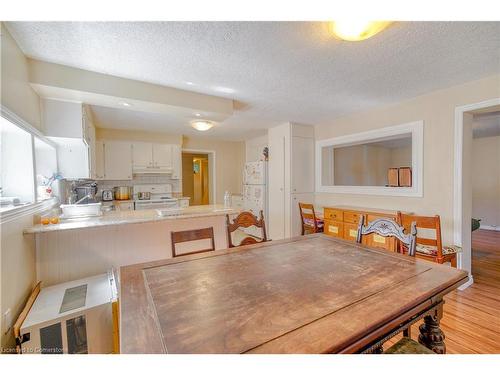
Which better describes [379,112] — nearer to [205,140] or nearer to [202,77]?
[202,77]

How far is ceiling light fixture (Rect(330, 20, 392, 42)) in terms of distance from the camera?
1410 millimetres

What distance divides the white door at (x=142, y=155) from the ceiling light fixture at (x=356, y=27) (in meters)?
4.20

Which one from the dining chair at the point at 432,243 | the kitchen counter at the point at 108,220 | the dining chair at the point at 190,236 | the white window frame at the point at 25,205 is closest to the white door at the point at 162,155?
the white window frame at the point at 25,205

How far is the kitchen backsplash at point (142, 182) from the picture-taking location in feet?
15.0

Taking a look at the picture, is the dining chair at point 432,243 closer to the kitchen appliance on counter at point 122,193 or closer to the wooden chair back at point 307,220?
the wooden chair back at point 307,220

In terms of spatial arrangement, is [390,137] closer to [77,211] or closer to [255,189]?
[255,189]

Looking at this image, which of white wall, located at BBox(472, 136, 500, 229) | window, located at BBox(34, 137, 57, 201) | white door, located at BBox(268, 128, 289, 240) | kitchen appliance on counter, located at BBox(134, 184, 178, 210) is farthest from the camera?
white wall, located at BBox(472, 136, 500, 229)

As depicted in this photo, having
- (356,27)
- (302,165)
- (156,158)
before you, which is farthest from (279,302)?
(156,158)

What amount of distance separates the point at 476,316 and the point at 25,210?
3.83 meters

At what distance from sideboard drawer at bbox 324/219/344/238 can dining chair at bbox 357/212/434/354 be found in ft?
5.78

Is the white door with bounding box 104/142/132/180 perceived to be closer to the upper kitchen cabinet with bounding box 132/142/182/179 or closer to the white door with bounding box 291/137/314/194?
the upper kitchen cabinet with bounding box 132/142/182/179

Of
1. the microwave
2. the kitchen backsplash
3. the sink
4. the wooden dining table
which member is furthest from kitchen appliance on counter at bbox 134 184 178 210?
the wooden dining table
